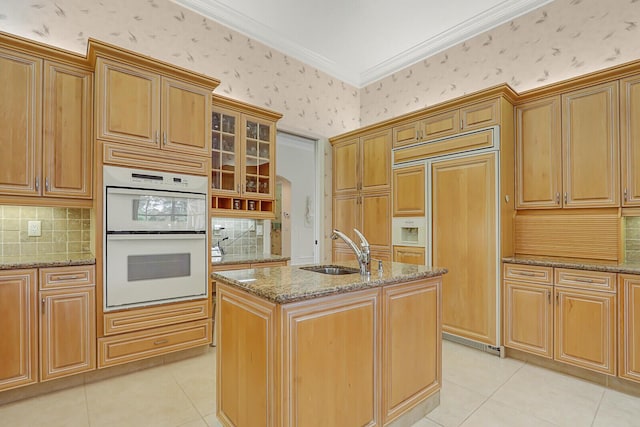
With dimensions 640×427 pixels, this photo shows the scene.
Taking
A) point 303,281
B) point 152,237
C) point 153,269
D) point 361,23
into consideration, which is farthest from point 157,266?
point 361,23

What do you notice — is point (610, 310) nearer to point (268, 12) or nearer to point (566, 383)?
point (566, 383)

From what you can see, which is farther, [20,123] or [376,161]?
[376,161]

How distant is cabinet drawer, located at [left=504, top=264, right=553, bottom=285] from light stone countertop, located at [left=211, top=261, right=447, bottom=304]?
1189mm

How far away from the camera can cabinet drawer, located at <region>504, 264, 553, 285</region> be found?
2.74m

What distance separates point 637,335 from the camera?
2.31 meters

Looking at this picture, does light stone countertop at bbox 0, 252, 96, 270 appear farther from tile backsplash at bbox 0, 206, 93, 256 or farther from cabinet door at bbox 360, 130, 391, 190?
cabinet door at bbox 360, 130, 391, 190

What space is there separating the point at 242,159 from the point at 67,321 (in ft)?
6.57

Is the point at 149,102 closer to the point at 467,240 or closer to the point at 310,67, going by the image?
the point at 310,67

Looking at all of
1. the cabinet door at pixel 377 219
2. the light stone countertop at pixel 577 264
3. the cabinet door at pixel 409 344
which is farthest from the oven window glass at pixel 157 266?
the light stone countertop at pixel 577 264

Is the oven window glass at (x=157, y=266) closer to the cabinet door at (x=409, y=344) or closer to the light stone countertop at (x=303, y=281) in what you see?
the light stone countertop at (x=303, y=281)

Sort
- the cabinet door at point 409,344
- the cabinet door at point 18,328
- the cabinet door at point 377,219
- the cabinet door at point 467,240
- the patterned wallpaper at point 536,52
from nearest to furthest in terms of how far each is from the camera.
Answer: the cabinet door at point 409,344 < the cabinet door at point 18,328 < the patterned wallpaper at point 536,52 < the cabinet door at point 467,240 < the cabinet door at point 377,219

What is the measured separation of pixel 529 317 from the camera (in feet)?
9.28

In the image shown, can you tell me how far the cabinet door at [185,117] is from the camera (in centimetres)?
273

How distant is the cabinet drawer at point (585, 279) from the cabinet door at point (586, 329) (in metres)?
0.04
